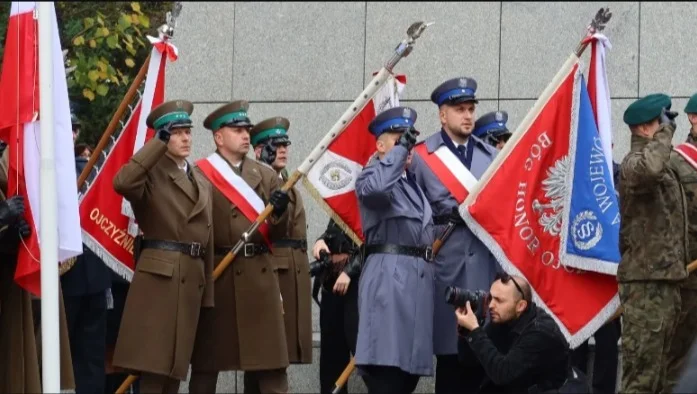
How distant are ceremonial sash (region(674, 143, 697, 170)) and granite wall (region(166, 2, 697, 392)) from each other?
228 centimetres

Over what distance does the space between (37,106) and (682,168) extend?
406 cm

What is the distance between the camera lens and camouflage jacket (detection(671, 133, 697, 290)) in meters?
10.9

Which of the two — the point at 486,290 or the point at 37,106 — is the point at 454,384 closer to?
the point at 486,290

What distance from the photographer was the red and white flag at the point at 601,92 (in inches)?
441

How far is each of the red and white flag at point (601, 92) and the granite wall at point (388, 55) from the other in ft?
7.16

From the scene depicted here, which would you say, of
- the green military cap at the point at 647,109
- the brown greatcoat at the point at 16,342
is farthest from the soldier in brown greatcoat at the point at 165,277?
the green military cap at the point at 647,109

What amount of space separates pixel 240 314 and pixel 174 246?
81 centimetres

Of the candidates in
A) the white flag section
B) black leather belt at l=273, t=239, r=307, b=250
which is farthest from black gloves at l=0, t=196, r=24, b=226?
black leather belt at l=273, t=239, r=307, b=250

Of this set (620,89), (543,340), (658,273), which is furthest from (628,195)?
(620,89)

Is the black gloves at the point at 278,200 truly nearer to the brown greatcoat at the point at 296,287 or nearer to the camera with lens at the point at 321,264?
the brown greatcoat at the point at 296,287

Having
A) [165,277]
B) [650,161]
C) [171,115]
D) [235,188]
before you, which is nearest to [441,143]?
[235,188]

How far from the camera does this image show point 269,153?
12.8m

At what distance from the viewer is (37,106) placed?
30.1 ft

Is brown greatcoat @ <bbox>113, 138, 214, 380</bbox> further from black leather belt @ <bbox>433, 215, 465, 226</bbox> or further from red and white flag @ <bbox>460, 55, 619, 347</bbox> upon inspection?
red and white flag @ <bbox>460, 55, 619, 347</bbox>
